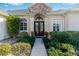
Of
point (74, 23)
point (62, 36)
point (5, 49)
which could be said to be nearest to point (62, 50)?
point (62, 36)

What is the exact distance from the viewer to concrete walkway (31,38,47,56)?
38.3 feet

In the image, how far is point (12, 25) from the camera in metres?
12.3

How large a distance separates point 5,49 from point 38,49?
161 centimetres

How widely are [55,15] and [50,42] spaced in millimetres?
1246

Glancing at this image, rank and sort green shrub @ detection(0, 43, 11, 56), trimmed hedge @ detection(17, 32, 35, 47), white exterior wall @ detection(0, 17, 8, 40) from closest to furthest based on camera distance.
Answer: green shrub @ detection(0, 43, 11, 56)
trimmed hedge @ detection(17, 32, 35, 47)
white exterior wall @ detection(0, 17, 8, 40)

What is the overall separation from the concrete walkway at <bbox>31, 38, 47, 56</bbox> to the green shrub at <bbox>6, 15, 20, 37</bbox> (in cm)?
103

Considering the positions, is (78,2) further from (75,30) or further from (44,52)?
(44,52)

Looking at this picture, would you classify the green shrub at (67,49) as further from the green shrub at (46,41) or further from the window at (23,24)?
the window at (23,24)

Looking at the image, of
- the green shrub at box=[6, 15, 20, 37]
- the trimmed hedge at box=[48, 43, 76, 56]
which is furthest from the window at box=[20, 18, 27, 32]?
the trimmed hedge at box=[48, 43, 76, 56]

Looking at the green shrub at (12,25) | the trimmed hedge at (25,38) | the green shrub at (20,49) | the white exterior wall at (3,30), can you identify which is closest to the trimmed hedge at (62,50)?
the trimmed hedge at (25,38)

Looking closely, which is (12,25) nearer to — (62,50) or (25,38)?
(25,38)

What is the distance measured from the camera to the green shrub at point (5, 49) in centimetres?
1127

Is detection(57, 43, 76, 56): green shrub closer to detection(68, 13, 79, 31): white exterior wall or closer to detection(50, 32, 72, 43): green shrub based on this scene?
detection(50, 32, 72, 43): green shrub

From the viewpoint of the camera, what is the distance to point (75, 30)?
39.2 ft
